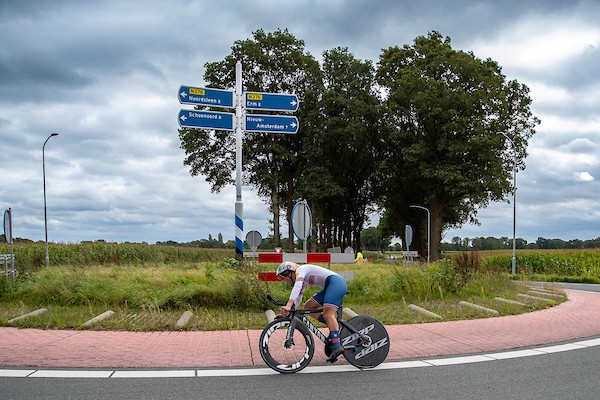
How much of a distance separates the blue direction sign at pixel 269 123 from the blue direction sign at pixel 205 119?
570mm

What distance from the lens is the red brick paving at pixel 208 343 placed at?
713 centimetres

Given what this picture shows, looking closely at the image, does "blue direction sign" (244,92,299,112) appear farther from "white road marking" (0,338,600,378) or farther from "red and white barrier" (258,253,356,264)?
"white road marking" (0,338,600,378)

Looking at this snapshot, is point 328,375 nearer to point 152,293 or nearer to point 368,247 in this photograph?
point 152,293

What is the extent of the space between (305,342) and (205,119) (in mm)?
10262

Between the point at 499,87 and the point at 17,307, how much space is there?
40.8 meters

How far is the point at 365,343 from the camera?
6926 millimetres

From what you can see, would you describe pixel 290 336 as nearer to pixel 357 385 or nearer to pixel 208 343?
pixel 357 385

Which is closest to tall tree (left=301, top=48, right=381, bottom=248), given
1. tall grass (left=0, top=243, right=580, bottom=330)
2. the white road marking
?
tall grass (left=0, top=243, right=580, bottom=330)

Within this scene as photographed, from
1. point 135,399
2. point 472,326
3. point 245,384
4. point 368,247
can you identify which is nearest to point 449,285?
point 472,326

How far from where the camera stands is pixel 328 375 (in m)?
6.62

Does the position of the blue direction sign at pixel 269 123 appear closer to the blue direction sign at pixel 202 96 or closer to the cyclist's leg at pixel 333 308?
the blue direction sign at pixel 202 96

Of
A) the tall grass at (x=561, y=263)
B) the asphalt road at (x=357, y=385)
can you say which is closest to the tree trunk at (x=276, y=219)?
the tall grass at (x=561, y=263)

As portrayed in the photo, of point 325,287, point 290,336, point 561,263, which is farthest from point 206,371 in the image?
point 561,263

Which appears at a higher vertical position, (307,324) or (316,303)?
(316,303)
